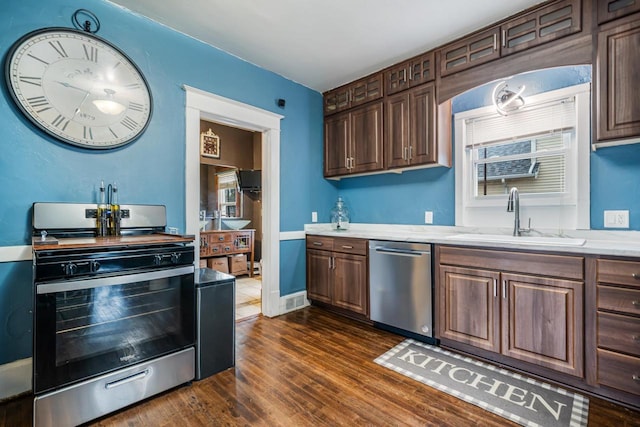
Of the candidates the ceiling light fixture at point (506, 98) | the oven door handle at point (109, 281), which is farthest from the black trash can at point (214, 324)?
the ceiling light fixture at point (506, 98)

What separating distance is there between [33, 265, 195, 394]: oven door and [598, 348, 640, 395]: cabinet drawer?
8.23ft

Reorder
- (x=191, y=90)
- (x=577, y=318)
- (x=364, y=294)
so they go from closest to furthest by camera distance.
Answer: (x=577, y=318), (x=191, y=90), (x=364, y=294)

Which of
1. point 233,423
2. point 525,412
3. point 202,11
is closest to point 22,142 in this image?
point 202,11

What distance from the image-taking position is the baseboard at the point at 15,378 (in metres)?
1.77

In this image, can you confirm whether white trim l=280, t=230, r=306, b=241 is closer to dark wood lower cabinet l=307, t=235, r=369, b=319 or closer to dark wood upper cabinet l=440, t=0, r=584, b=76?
dark wood lower cabinet l=307, t=235, r=369, b=319

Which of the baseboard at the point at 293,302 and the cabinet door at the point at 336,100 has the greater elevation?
the cabinet door at the point at 336,100

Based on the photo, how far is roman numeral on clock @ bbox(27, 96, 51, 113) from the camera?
184 cm

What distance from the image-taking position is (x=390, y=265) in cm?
268

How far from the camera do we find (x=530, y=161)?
8.36 ft

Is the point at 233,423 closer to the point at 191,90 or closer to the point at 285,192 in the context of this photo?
the point at 285,192

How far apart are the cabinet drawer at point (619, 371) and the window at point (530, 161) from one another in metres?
0.94

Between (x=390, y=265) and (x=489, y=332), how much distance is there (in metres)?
0.89

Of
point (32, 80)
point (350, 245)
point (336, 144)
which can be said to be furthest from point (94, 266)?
point (336, 144)

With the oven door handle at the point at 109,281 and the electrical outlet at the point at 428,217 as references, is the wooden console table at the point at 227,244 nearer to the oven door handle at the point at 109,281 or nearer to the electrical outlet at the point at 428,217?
the oven door handle at the point at 109,281
